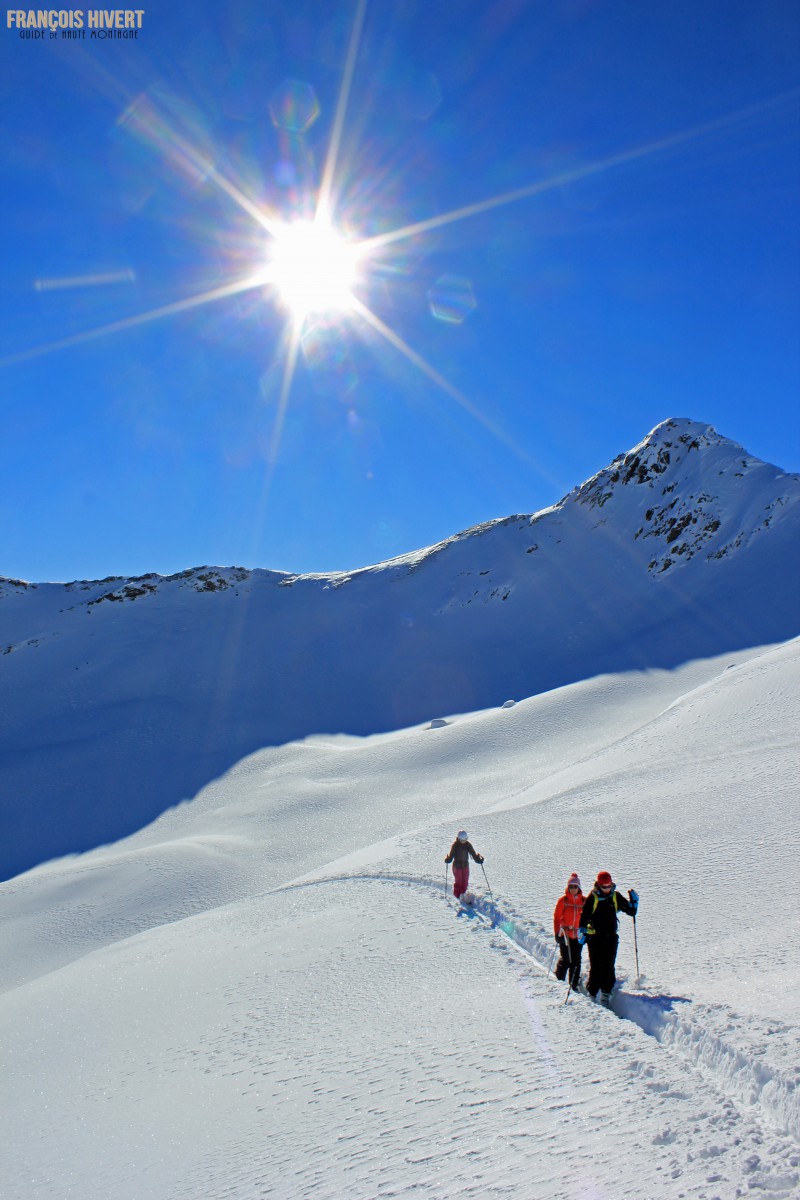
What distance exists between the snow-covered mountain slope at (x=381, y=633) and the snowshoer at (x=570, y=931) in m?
36.1

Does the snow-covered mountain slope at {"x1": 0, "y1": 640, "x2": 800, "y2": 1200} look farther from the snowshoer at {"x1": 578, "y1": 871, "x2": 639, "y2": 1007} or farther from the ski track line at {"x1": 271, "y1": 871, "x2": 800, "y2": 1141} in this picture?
the snowshoer at {"x1": 578, "y1": 871, "x2": 639, "y2": 1007}

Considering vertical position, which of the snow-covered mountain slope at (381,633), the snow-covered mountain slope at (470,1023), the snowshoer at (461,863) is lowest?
the snow-covered mountain slope at (470,1023)

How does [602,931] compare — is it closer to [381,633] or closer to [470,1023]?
[470,1023]

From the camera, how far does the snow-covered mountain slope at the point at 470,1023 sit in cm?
459

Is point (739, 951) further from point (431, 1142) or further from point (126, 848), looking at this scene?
point (126, 848)

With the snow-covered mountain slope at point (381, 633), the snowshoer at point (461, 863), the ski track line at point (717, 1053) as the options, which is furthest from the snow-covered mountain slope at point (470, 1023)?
the snow-covered mountain slope at point (381, 633)

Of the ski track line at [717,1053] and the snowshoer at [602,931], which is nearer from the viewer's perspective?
the ski track line at [717,1053]

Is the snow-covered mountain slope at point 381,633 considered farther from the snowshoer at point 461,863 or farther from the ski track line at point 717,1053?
the ski track line at point 717,1053

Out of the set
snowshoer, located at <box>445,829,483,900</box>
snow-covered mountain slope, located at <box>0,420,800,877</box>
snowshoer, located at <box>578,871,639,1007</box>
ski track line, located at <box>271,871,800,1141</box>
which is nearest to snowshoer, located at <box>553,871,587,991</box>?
snowshoer, located at <box>578,871,639,1007</box>

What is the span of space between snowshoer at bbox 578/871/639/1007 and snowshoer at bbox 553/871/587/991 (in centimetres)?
19

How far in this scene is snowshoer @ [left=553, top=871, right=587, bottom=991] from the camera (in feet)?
25.7

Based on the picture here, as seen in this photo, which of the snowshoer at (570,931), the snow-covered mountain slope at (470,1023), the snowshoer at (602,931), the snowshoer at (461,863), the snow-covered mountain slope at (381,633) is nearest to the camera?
the snow-covered mountain slope at (470,1023)

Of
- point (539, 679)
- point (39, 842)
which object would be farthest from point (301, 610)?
point (39, 842)

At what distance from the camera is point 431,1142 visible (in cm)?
484
